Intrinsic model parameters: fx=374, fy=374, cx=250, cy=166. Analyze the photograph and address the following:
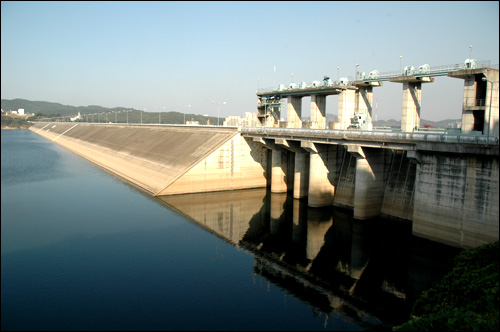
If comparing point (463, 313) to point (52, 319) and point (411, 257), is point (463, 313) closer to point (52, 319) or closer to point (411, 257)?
point (411, 257)

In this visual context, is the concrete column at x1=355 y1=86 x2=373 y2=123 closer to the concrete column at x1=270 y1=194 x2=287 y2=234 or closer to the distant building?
the concrete column at x1=270 y1=194 x2=287 y2=234

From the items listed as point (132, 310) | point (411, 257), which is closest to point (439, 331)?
point (132, 310)

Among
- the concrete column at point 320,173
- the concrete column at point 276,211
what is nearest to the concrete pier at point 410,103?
the concrete column at point 320,173

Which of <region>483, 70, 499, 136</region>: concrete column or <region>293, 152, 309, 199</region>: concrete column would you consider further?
<region>293, 152, 309, 199</region>: concrete column

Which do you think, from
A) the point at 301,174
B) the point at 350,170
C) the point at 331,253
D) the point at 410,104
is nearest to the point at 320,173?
the point at 350,170

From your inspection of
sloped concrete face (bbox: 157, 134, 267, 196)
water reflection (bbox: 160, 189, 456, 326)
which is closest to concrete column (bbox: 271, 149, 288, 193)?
sloped concrete face (bbox: 157, 134, 267, 196)

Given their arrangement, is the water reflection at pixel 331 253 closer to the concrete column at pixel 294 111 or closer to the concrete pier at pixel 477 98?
the concrete pier at pixel 477 98
